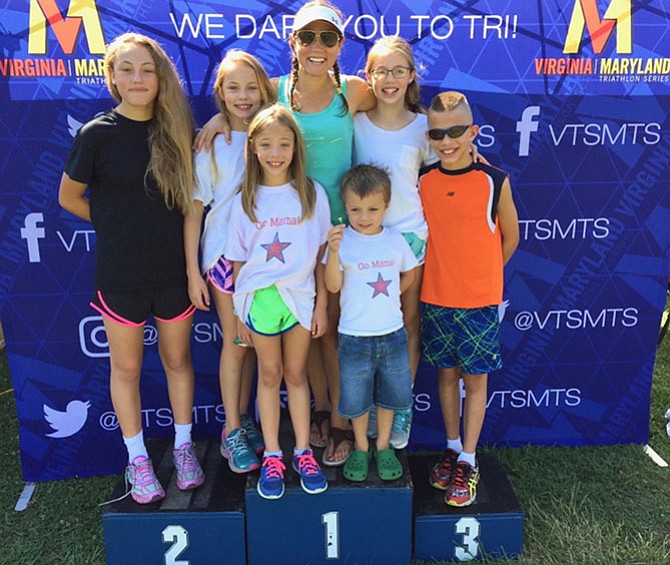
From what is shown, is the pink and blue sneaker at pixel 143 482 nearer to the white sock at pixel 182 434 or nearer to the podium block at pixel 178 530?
the podium block at pixel 178 530

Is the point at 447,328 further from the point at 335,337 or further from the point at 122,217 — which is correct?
the point at 122,217

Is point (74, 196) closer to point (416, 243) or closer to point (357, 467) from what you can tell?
point (416, 243)

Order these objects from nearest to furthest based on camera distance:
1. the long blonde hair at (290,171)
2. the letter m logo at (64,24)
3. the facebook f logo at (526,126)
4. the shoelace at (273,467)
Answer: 1. the long blonde hair at (290,171)
2. the shoelace at (273,467)
3. the letter m logo at (64,24)
4. the facebook f logo at (526,126)

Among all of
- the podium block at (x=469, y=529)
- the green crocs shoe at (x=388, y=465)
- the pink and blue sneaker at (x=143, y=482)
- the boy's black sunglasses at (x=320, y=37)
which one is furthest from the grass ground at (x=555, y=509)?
the boy's black sunglasses at (x=320, y=37)

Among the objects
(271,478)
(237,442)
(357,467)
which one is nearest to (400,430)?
(357,467)

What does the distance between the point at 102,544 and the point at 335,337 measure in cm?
135

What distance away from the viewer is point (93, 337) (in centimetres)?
317

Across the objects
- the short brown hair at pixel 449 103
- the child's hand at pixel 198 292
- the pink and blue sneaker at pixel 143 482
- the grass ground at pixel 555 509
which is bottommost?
the grass ground at pixel 555 509

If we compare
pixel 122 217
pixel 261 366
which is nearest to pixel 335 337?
pixel 261 366

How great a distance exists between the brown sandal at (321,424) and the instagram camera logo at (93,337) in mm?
1094

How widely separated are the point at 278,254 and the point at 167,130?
0.62 meters

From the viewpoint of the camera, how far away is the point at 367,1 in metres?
2.89

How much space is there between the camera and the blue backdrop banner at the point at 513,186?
287 cm

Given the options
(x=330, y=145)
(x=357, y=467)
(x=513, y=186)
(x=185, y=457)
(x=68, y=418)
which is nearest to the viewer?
(x=330, y=145)
